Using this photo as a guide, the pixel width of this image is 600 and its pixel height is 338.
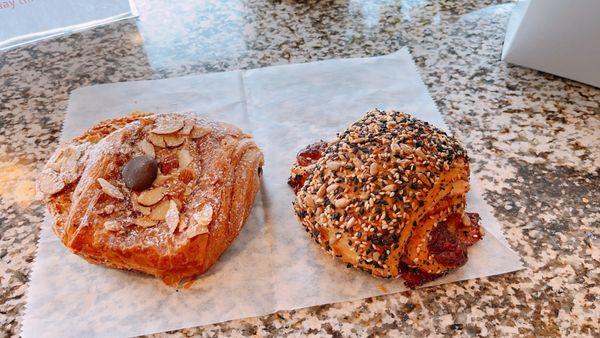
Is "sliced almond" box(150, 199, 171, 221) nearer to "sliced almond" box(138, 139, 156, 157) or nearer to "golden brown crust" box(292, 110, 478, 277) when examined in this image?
"sliced almond" box(138, 139, 156, 157)

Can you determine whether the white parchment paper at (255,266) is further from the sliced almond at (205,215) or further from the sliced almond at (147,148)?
the sliced almond at (147,148)

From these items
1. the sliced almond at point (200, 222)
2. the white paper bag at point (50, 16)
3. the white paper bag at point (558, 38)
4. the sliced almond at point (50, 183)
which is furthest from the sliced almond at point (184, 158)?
the white paper bag at point (558, 38)

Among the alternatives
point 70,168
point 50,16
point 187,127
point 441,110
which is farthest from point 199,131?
point 50,16

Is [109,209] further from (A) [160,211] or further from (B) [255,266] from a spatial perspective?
(B) [255,266]

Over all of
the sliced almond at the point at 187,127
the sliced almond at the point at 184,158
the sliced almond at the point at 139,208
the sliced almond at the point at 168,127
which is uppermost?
the sliced almond at the point at 168,127

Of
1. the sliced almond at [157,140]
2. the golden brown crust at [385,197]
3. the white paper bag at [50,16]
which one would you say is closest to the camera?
the golden brown crust at [385,197]

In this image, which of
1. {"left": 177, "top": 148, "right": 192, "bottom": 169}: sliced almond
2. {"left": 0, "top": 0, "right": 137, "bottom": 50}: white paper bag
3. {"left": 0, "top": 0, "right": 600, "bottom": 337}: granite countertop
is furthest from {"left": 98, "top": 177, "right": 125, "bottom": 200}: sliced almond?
{"left": 0, "top": 0, "right": 137, "bottom": 50}: white paper bag
